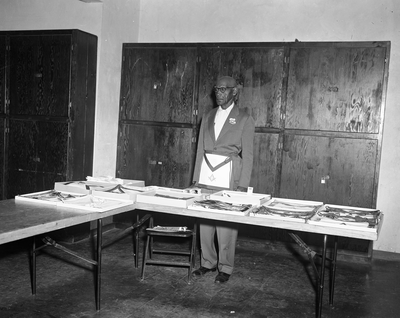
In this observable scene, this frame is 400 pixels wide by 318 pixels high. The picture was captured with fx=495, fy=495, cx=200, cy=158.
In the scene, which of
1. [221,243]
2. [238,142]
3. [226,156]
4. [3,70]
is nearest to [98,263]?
[221,243]

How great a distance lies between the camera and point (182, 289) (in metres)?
3.96

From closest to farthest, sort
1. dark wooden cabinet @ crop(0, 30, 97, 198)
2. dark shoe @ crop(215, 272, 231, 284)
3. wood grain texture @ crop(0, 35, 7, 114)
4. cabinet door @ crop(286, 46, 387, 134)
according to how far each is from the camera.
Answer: dark shoe @ crop(215, 272, 231, 284) < cabinet door @ crop(286, 46, 387, 134) < dark wooden cabinet @ crop(0, 30, 97, 198) < wood grain texture @ crop(0, 35, 7, 114)

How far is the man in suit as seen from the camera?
4.18 metres

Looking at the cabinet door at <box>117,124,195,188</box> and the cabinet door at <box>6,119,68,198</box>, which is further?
the cabinet door at <box>117,124,195,188</box>

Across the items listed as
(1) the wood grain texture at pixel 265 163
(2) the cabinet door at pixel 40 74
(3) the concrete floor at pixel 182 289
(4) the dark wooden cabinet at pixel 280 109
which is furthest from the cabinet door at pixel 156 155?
(3) the concrete floor at pixel 182 289

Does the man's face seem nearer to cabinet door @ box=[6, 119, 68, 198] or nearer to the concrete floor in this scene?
the concrete floor

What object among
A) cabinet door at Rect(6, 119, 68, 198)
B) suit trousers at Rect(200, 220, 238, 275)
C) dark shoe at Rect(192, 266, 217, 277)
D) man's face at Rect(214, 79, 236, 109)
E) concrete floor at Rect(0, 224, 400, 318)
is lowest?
concrete floor at Rect(0, 224, 400, 318)

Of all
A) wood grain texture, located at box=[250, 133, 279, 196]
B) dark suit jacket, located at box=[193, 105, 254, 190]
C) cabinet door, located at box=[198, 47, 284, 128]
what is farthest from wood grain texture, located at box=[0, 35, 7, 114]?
wood grain texture, located at box=[250, 133, 279, 196]

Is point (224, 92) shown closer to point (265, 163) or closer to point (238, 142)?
point (238, 142)

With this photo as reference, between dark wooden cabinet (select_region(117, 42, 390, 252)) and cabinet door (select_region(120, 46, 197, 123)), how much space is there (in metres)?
0.01

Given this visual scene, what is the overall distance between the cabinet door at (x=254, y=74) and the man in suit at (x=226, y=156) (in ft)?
3.25

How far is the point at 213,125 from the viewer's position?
437 cm

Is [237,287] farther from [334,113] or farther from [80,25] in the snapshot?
[80,25]

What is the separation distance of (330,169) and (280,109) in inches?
32.1
